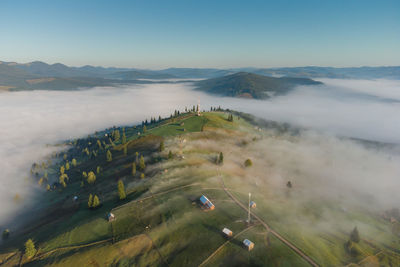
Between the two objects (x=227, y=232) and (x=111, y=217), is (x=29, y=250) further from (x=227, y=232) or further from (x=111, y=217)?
(x=227, y=232)

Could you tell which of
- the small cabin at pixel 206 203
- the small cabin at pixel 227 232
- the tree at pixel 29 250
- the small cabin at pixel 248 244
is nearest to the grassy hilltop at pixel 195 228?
the small cabin at pixel 248 244

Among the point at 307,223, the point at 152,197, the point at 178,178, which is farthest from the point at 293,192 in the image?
the point at 152,197

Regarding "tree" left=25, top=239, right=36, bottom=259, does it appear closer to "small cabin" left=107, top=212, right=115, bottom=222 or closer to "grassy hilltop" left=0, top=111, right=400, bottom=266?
"grassy hilltop" left=0, top=111, right=400, bottom=266

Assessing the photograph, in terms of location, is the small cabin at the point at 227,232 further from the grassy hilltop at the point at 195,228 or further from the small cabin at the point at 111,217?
the small cabin at the point at 111,217

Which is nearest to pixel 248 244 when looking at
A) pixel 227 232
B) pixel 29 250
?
pixel 227 232

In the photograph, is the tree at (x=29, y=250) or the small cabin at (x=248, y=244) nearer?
the small cabin at (x=248, y=244)

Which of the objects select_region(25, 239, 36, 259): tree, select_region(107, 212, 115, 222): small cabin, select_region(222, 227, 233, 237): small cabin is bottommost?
select_region(25, 239, 36, 259): tree

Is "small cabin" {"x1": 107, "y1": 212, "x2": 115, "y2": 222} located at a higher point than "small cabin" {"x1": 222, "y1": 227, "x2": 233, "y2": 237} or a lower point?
lower

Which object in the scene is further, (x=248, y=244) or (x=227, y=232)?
(x=227, y=232)

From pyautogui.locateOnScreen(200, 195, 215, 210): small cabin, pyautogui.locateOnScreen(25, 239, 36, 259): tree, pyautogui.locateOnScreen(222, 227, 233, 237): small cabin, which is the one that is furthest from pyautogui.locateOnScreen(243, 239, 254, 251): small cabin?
pyautogui.locateOnScreen(25, 239, 36, 259): tree

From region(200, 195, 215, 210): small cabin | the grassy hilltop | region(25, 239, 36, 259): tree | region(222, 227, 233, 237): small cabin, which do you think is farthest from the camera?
region(200, 195, 215, 210): small cabin

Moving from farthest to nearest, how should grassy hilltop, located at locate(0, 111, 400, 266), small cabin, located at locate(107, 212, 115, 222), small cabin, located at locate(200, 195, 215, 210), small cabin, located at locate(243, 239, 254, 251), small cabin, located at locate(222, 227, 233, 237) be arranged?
small cabin, located at locate(107, 212, 115, 222) → small cabin, located at locate(200, 195, 215, 210) → small cabin, located at locate(222, 227, 233, 237) → grassy hilltop, located at locate(0, 111, 400, 266) → small cabin, located at locate(243, 239, 254, 251)
